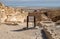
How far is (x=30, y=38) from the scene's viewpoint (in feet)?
48.3

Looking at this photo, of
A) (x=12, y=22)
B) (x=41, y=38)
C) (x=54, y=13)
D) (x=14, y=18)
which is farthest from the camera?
(x=54, y=13)

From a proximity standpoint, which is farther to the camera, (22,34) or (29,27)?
(29,27)

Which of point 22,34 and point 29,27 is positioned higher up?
point 22,34

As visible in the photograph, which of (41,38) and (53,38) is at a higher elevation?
(53,38)

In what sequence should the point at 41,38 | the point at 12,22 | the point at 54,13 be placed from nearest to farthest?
the point at 41,38
the point at 12,22
the point at 54,13

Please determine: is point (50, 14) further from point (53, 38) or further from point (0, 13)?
point (53, 38)

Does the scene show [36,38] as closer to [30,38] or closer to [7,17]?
[30,38]

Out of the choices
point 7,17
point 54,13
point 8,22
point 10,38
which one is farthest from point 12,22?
point 10,38

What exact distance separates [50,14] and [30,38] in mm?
25930

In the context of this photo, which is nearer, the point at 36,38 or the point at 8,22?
the point at 36,38

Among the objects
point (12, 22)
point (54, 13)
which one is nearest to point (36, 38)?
point (12, 22)

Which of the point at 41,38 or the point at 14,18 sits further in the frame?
the point at 14,18

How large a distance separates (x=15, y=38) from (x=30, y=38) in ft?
3.61

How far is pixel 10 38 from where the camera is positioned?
14.8 m
